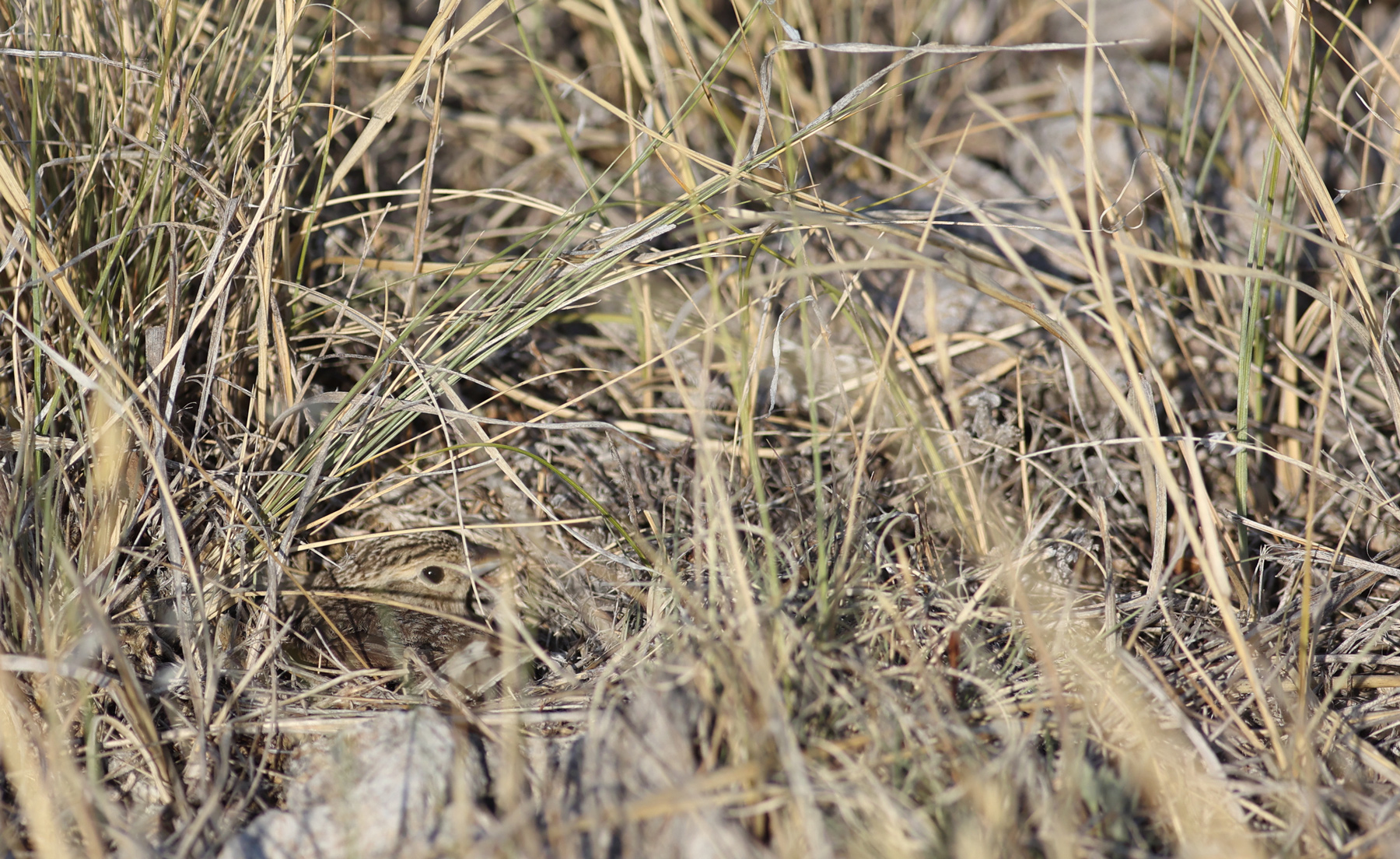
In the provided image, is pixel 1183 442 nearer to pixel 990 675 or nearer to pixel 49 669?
pixel 990 675

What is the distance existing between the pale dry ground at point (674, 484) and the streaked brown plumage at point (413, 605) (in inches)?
0.5

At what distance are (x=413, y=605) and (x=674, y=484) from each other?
493 mm

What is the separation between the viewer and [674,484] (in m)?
1.68

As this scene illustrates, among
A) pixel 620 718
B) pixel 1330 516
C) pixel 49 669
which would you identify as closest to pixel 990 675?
pixel 620 718

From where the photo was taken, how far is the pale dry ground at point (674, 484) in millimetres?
1137

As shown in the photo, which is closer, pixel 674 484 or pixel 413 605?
pixel 413 605

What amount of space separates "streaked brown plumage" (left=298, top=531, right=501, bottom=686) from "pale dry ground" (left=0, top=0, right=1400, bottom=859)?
14 mm

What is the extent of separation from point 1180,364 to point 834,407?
0.71m

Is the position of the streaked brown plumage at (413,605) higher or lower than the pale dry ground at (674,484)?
lower

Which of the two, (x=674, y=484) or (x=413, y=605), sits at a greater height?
(x=674, y=484)

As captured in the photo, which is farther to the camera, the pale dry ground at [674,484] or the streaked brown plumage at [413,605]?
the streaked brown plumage at [413,605]

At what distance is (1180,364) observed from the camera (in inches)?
71.3

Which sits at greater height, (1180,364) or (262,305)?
(262,305)

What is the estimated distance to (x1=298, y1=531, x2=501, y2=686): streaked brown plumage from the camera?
4.84ft
